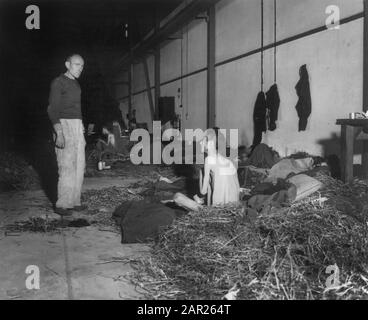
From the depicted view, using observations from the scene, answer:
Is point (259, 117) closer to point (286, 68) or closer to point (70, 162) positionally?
point (286, 68)

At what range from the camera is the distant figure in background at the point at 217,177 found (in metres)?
4.58

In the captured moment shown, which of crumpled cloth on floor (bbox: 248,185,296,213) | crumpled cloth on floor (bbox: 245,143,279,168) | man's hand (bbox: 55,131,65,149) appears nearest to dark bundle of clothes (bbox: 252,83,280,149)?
crumpled cloth on floor (bbox: 245,143,279,168)

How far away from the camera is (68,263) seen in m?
3.63

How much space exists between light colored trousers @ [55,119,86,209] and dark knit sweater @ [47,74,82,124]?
0.09 metres

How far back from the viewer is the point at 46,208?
5.79 metres

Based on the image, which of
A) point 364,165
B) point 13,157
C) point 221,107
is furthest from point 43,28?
point 364,165

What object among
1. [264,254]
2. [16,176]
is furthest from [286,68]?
[264,254]

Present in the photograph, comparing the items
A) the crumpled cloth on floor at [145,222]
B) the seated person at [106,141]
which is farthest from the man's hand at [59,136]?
the seated person at [106,141]

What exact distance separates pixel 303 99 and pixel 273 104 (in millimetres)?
1114

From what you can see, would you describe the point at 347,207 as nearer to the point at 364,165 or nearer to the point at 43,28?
the point at 364,165

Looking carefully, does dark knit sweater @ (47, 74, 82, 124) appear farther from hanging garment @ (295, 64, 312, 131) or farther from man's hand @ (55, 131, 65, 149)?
hanging garment @ (295, 64, 312, 131)

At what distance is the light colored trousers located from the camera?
5254mm

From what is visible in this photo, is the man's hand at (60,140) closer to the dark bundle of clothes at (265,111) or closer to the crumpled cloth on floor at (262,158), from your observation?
the crumpled cloth on floor at (262,158)

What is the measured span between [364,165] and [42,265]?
4.27m
